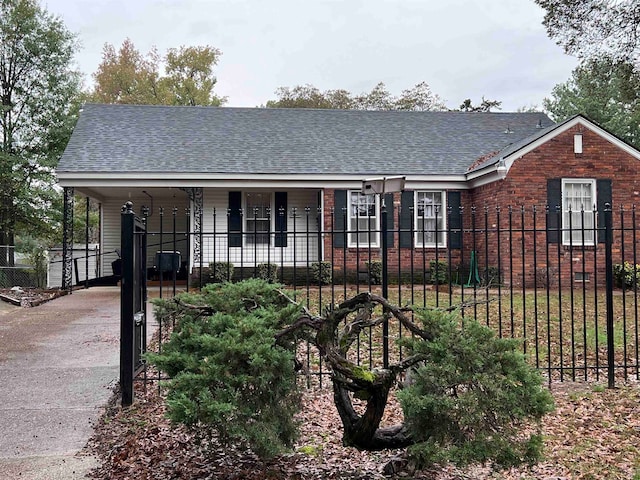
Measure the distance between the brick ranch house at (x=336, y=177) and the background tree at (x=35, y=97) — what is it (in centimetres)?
212

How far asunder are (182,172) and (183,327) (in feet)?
→ 37.4

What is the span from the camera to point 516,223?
14.0m

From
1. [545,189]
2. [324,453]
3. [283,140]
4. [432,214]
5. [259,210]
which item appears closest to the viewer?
[324,453]

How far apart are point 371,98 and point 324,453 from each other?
3353cm

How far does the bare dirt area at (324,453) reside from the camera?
11.4 ft

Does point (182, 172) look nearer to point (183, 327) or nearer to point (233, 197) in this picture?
point (233, 197)

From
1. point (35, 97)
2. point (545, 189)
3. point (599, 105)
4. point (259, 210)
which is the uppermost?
point (599, 105)

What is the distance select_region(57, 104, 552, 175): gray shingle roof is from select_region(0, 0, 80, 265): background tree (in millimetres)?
2059

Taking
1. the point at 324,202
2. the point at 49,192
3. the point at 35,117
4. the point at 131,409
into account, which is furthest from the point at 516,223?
the point at 35,117

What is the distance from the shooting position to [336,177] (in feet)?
48.2

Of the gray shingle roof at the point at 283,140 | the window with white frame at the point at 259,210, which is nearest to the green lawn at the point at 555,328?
the window with white frame at the point at 259,210

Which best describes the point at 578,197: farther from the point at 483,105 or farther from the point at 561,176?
the point at 483,105

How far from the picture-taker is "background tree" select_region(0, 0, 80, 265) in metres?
18.7

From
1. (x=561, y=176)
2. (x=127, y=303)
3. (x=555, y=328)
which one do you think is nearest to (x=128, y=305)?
(x=127, y=303)
